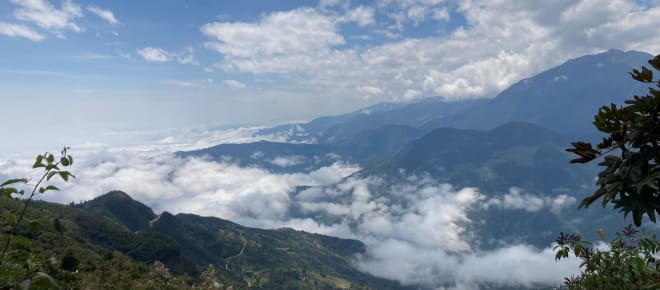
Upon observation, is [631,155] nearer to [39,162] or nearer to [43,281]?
[43,281]

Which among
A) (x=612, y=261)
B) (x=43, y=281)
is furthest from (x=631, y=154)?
(x=43, y=281)

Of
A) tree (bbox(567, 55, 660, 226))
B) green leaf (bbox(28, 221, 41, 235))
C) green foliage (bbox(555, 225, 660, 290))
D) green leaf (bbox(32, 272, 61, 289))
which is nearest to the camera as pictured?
green leaf (bbox(32, 272, 61, 289))

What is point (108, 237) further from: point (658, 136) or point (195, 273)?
point (658, 136)

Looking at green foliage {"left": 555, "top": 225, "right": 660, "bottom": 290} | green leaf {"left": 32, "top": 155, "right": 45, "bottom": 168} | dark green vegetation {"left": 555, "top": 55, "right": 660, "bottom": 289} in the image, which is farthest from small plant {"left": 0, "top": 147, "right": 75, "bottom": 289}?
green foliage {"left": 555, "top": 225, "right": 660, "bottom": 290}

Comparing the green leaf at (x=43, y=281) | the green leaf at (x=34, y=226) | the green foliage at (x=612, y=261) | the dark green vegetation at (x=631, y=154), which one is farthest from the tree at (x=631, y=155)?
the green leaf at (x=34, y=226)

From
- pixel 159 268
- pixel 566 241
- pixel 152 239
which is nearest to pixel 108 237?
pixel 152 239

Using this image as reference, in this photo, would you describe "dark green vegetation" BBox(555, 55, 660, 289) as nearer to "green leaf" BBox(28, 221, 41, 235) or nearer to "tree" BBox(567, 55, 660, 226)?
"tree" BBox(567, 55, 660, 226)

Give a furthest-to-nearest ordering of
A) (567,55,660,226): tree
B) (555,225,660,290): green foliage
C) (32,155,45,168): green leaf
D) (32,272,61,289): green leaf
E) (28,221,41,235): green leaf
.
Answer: (555,225,660,290): green foliage < (567,55,660,226): tree < (32,155,45,168): green leaf < (28,221,41,235): green leaf < (32,272,61,289): green leaf
